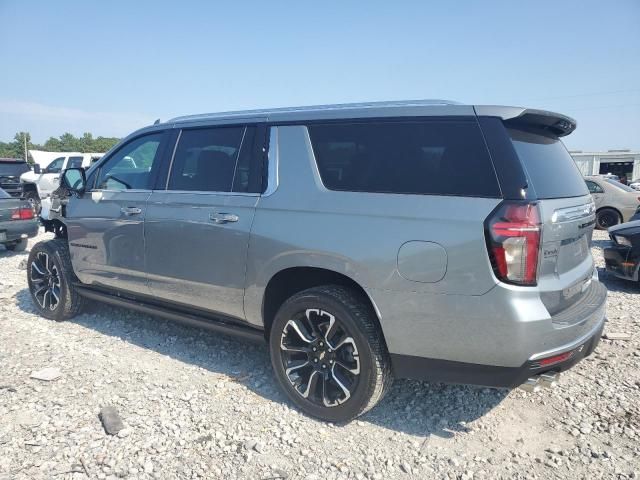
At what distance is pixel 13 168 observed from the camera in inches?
628

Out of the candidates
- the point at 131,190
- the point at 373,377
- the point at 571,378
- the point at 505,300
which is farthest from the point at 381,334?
the point at 131,190

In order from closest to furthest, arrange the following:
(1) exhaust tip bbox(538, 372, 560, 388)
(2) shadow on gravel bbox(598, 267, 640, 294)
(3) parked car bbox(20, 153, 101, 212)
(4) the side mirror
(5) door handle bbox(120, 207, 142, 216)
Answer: (1) exhaust tip bbox(538, 372, 560, 388) < (5) door handle bbox(120, 207, 142, 216) < (4) the side mirror < (2) shadow on gravel bbox(598, 267, 640, 294) < (3) parked car bbox(20, 153, 101, 212)

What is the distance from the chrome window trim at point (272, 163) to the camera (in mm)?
3215

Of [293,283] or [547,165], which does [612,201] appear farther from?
[293,283]

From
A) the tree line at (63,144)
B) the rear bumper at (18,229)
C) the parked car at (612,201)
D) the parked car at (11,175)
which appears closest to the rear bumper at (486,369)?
the rear bumper at (18,229)

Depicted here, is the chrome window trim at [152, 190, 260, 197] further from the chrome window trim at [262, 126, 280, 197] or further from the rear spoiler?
the rear spoiler

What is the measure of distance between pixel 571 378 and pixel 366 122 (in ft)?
8.23

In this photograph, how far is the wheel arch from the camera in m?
2.95

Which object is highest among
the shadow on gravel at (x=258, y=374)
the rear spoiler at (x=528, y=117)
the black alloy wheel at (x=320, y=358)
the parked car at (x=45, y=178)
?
the rear spoiler at (x=528, y=117)

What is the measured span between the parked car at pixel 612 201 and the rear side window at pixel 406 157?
11.2 metres

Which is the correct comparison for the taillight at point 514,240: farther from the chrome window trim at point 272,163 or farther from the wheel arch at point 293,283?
the chrome window trim at point 272,163

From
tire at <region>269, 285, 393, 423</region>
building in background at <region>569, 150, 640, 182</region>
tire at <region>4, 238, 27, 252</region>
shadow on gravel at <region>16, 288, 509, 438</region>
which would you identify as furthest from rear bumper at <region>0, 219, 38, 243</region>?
building in background at <region>569, 150, 640, 182</region>

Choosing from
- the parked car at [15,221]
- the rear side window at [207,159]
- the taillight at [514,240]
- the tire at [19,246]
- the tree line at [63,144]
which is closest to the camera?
the taillight at [514,240]

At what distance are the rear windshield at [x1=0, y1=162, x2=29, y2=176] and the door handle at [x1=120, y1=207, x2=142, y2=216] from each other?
14547 millimetres
